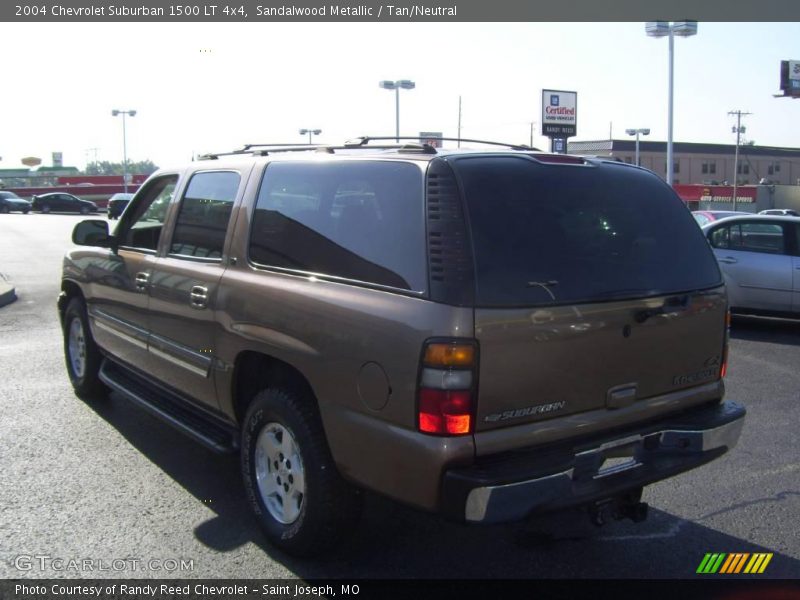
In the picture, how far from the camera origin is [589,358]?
3320 millimetres

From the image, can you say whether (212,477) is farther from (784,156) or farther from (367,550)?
(784,156)

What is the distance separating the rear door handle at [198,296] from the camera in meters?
4.30

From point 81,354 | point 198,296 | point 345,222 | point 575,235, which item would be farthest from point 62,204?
point 575,235

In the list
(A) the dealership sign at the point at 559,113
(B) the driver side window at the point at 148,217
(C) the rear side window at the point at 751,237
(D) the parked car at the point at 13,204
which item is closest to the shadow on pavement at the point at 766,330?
(C) the rear side window at the point at 751,237

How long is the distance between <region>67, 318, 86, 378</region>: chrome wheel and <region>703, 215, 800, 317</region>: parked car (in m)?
7.75

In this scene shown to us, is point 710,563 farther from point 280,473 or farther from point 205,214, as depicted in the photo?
point 205,214

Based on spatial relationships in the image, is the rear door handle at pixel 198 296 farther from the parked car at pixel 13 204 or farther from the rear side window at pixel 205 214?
the parked car at pixel 13 204

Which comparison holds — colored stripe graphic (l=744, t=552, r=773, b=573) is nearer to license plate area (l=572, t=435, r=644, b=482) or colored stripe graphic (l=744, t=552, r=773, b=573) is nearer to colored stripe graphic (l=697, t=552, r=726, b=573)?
colored stripe graphic (l=697, t=552, r=726, b=573)

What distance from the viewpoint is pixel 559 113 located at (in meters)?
32.8

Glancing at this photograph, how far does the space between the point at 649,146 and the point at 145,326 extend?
89.8 meters

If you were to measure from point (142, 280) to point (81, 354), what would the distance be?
1743 mm

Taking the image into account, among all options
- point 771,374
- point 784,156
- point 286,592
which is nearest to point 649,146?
point 784,156

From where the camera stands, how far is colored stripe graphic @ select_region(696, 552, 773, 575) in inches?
146

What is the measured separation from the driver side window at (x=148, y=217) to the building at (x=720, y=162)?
278 feet
